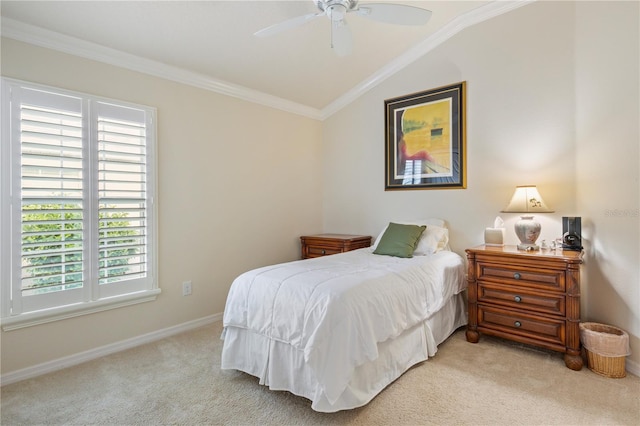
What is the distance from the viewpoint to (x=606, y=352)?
2217mm

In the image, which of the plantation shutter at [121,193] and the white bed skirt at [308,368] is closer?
the white bed skirt at [308,368]

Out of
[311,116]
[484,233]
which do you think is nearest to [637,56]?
[484,233]

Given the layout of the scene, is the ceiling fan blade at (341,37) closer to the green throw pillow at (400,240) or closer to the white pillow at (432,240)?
the green throw pillow at (400,240)

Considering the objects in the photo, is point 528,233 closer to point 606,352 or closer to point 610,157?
point 610,157

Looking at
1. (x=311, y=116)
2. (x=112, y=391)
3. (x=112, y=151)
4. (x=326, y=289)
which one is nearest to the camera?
(x=326, y=289)

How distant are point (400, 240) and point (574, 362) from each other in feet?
5.01

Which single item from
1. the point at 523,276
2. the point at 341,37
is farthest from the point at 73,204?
the point at 523,276

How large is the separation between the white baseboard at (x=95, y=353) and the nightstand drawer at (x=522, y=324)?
2632 millimetres

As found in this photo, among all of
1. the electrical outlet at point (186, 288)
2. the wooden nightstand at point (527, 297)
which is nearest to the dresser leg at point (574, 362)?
the wooden nightstand at point (527, 297)

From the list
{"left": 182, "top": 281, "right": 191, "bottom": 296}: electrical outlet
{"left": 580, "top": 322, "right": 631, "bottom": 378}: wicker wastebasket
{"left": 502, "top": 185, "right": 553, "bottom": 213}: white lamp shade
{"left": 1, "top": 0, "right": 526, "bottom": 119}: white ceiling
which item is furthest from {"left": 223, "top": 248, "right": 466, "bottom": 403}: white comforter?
{"left": 1, "top": 0, "right": 526, "bottom": 119}: white ceiling

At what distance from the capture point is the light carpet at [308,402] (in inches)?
71.3

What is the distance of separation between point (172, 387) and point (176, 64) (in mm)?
2692

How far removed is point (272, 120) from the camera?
13.0 ft

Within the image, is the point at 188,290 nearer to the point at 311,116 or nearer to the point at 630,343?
the point at 311,116
